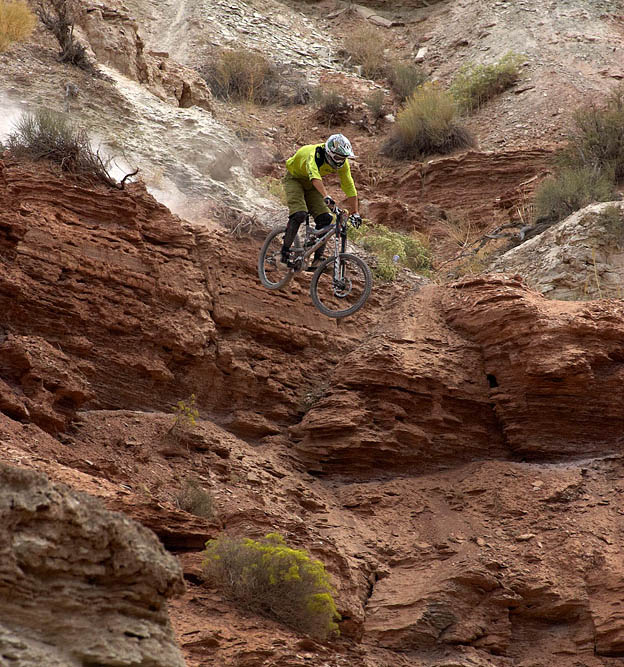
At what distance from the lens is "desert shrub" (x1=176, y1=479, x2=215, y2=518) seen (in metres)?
11.1

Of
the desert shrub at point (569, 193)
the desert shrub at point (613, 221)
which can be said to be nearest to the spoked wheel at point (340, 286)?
the desert shrub at point (613, 221)

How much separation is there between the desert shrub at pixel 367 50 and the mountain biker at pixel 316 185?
17.7 meters

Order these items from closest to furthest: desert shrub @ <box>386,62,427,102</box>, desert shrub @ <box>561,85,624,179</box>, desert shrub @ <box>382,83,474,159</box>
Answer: desert shrub @ <box>561,85,624,179</box>, desert shrub @ <box>382,83,474,159</box>, desert shrub @ <box>386,62,427,102</box>

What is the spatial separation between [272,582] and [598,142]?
1647 centimetres

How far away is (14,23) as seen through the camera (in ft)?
62.0

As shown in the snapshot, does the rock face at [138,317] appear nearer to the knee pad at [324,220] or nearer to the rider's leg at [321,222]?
the rider's leg at [321,222]

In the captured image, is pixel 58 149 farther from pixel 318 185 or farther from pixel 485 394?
pixel 485 394

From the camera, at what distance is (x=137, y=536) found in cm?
655

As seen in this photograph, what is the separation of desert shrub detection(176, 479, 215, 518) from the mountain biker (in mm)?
3799

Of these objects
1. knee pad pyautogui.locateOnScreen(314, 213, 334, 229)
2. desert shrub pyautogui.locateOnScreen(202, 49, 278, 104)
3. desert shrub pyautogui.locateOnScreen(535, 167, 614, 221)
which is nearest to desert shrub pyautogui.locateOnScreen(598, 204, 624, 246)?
desert shrub pyautogui.locateOnScreen(535, 167, 614, 221)

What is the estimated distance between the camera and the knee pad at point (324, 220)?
14000mm

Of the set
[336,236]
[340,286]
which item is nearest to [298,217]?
[336,236]

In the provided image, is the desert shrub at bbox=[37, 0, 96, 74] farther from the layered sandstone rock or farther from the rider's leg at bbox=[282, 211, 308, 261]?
the layered sandstone rock

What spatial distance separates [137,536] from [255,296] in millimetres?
8509
